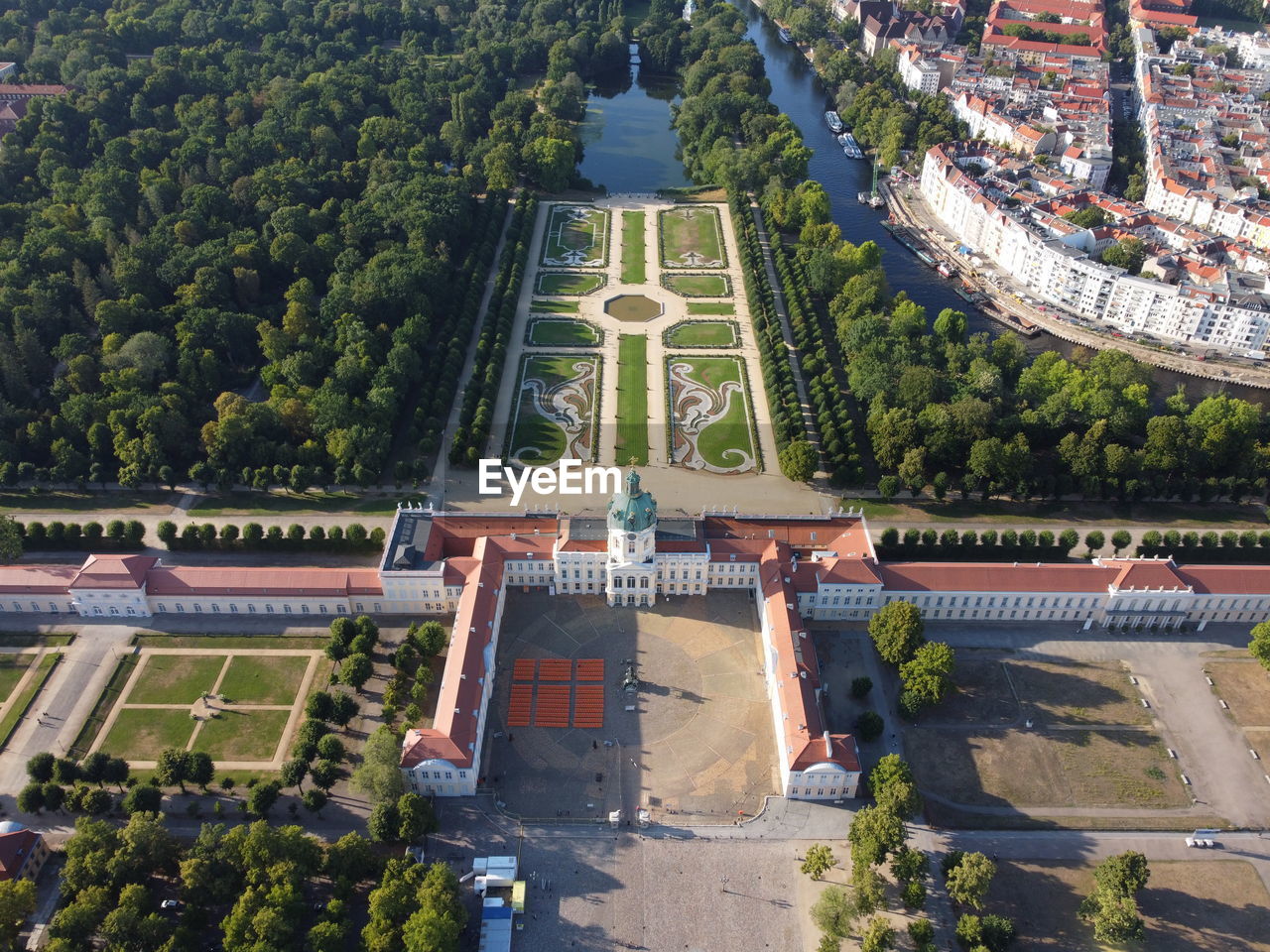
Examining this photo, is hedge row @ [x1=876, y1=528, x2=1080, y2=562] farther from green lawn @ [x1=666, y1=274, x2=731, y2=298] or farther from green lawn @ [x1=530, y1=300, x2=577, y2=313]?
green lawn @ [x1=530, y1=300, x2=577, y2=313]

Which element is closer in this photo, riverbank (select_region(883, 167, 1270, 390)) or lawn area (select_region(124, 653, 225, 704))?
lawn area (select_region(124, 653, 225, 704))

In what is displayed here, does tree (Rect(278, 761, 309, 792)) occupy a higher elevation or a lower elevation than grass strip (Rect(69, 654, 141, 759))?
higher

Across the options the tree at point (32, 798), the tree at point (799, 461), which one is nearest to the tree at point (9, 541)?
the tree at point (32, 798)

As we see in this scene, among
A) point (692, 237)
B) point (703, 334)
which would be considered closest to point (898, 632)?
point (703, 334)

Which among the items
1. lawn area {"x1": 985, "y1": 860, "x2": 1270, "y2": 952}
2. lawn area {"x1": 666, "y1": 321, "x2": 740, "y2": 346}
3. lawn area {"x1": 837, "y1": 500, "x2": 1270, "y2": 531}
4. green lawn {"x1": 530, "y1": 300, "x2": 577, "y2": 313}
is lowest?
lawn area {"x1": 985, "y1": 860, "x2": 1270, "y2": 952}

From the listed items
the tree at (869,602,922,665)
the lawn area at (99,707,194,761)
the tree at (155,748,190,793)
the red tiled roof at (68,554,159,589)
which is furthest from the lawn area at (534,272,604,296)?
the tree at (155,748,190,793)

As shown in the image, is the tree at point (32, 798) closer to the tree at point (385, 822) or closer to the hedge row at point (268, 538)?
the tree at point (385, 822)

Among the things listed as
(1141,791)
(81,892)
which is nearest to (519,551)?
(81,892)
